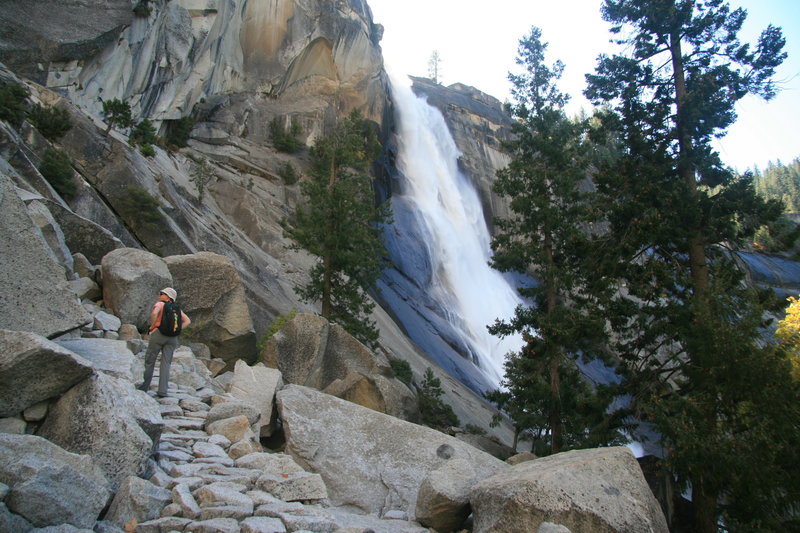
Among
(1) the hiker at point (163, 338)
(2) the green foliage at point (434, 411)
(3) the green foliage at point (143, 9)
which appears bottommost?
(2) the green foliage at point (434, 411)

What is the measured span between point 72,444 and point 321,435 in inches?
186

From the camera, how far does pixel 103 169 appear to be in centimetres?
2044

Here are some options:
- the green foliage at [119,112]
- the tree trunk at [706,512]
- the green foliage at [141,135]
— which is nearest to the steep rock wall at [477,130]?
the green foliage at [141,135]

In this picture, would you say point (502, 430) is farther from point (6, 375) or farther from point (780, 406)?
point (6, 375)

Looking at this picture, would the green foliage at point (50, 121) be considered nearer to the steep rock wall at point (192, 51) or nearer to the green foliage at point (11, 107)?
the green foliage at point (11, 107)

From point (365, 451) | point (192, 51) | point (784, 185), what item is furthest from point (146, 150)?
point (784, 185)

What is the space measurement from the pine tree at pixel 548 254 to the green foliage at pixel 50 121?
54.6 feet

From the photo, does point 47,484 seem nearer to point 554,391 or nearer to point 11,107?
point 554,391

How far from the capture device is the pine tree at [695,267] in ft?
26.1

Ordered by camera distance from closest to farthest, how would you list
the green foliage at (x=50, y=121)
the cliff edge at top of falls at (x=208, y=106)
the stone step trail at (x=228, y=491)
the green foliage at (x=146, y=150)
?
1. the stone step trail at (x=228, y=491)
2. the cliff edge at top of falls at (x=208, y=106)
3. the green foliage at (x=50, y=121)
4. the green foliage at (x=146, y=150)

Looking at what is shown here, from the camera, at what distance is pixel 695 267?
1273 centimetres

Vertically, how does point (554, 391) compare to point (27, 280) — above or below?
below

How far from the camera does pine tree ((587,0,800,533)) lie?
7.95m

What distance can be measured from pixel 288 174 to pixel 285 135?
17.8 ft
